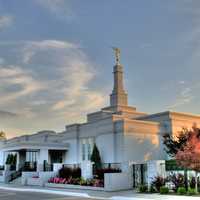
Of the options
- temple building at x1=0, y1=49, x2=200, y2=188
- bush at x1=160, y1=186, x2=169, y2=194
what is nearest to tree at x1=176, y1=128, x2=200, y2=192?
bush at x1=160, y1=186, x2=169, y2=194

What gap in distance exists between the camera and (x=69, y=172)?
27422mm

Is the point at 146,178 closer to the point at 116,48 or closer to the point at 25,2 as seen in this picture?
the point at 25,2

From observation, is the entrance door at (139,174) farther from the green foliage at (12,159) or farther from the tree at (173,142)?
the green foliage at (12,159)

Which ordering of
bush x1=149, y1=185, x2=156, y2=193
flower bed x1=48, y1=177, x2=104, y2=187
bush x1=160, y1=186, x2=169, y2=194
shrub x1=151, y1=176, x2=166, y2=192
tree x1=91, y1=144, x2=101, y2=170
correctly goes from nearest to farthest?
bush x1=160, y1=186, x2=169, y2=194 → bush x1=149, y1=185, x2=156, y2=193 → shrub x1=151, y1=176, x2=166, y2=192 → flower bed x1=48, y1=177, x2=104, y2=187 → tree x1=91, y1=144, x2=101, y2=170

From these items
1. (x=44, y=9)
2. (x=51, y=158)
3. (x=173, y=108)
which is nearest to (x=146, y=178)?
(x=44, y=9)

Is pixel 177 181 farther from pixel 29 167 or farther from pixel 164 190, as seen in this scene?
pixel 29 167

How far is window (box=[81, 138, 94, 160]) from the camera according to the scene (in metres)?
38.7

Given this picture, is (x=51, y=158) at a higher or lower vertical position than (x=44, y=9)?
lower

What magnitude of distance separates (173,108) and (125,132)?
947 cm

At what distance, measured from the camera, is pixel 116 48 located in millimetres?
46562

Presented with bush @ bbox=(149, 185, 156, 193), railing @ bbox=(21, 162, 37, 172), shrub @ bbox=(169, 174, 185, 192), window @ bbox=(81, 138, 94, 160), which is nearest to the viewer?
shrub @ bbox=(169, 174, 185, 192)

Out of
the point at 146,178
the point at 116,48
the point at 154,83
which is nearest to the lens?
the point at 146,178

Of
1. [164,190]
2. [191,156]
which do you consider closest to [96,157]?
[164,190]

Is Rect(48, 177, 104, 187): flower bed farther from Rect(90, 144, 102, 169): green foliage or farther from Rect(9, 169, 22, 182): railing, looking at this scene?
Rect(9, 169, 22, 182): railing
